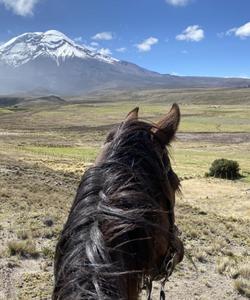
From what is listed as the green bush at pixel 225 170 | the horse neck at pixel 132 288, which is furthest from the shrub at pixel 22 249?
the green bush at pixel 225 170

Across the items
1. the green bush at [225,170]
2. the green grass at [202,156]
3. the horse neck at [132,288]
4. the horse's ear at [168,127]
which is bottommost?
the green grass at [202,156]

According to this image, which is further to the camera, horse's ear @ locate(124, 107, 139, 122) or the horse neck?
horse's ear @ locate(124, 107, 139, 122)

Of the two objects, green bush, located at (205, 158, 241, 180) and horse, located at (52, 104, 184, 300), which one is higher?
horse, located at (52, 104, 184, 300)

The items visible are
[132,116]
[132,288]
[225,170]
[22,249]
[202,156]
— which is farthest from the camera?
[202,156]

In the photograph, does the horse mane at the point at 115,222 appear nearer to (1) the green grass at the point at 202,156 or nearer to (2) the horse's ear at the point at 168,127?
(2) the horse's ear at the point at 168,127

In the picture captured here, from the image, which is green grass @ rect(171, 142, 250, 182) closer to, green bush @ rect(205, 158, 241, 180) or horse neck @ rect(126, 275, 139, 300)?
green bush @ rect(205, 158, 241, 180)

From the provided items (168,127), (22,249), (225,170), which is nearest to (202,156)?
(225,170)

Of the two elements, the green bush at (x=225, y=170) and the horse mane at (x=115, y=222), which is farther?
the green bush at (x=225, y=170)

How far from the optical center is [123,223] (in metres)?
1.83

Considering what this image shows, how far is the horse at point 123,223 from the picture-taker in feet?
5.27

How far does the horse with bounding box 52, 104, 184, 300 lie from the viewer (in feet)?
5.27

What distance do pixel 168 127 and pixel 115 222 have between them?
33.5 inches

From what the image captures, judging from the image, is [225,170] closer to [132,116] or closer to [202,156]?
[202,156]

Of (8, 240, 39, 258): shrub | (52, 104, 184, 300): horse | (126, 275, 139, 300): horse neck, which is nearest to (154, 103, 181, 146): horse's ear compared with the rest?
(52, 104, 184, 300): horse
